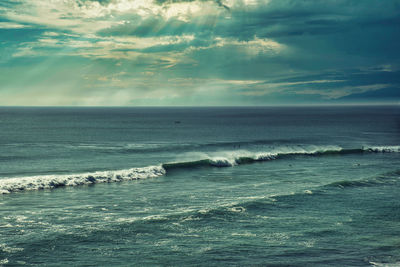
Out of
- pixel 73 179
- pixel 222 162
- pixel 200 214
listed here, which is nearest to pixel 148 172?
pixel 73 179

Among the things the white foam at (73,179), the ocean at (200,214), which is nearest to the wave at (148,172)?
the white foam at (73,179)

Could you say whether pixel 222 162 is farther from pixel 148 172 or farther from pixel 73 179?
pixel 73 179

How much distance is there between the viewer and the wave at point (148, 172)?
3859 centimetres

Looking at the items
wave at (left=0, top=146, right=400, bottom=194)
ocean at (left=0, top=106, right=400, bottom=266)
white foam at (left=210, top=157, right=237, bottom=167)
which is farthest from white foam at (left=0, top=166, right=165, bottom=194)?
white foam at (left=210, top=157, right=237, bottom=167)

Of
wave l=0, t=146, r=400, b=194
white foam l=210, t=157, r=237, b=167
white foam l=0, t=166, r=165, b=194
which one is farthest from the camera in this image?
white foam l=210, t=157, r=237, b=167

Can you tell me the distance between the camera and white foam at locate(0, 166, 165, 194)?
3769 centimetres

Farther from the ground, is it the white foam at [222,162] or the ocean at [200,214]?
the ocean at [200,214]

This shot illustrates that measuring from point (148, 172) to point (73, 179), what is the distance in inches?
354

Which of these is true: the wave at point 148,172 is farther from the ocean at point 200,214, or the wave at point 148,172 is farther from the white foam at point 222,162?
the ocean at point 200,214

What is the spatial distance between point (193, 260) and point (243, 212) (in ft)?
31.3

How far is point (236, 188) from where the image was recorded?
1535 inches

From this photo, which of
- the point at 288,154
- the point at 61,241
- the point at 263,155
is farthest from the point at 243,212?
the point at 288,154

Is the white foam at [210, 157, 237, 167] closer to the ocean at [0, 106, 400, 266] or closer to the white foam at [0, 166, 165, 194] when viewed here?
the ocean at [0, 106, 400, 266]

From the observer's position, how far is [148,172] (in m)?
47.1
